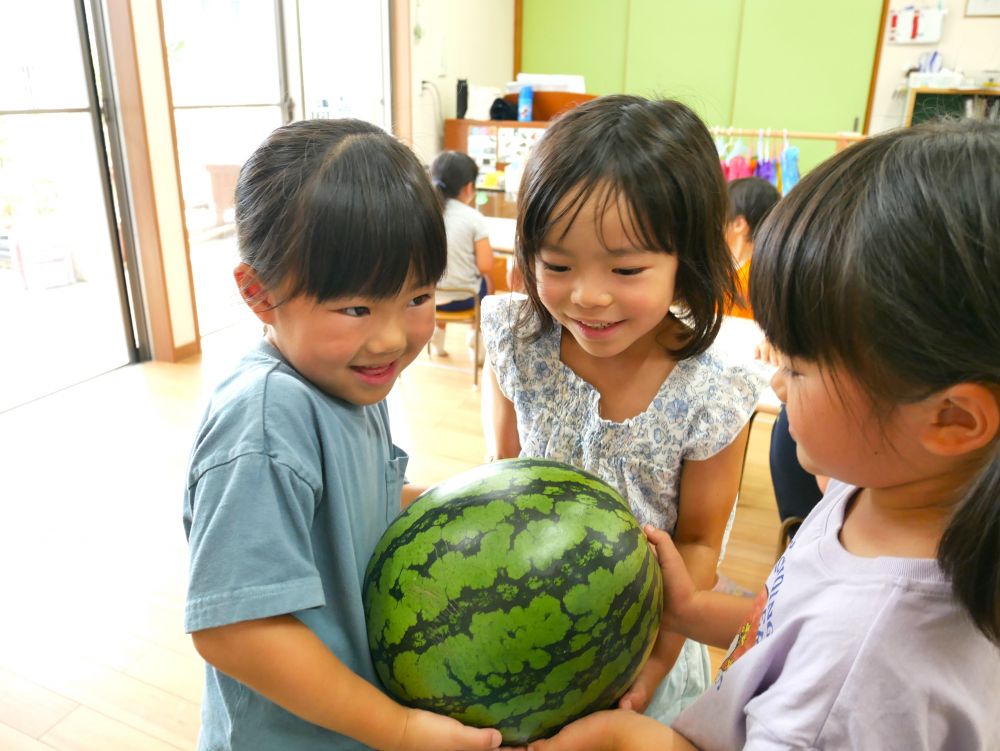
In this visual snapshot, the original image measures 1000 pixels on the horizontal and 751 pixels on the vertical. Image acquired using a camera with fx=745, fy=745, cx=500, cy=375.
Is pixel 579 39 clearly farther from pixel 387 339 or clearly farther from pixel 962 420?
pixel 962 420

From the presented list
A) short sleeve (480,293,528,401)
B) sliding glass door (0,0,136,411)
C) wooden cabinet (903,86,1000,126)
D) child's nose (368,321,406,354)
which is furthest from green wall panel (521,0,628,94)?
child's nose (368,321,406,354)

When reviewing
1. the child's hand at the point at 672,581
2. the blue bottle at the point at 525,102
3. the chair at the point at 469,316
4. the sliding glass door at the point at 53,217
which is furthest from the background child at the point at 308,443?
the blue bottle at the point at 525,102

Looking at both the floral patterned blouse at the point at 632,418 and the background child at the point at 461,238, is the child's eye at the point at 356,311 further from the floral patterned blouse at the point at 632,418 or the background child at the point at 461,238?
the background child at the point at 461,238

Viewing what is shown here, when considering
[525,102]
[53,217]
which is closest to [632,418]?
[53,217]

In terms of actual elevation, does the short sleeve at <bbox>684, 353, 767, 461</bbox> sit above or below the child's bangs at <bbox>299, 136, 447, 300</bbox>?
below

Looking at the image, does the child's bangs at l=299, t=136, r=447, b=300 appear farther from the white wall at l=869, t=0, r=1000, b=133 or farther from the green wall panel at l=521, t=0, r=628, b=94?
the green wall panel at l=521, t=0, r=628, b=94

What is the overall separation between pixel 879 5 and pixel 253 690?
8434mm

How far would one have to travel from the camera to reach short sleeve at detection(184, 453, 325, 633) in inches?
29.8

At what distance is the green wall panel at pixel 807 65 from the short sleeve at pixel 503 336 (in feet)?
22.8

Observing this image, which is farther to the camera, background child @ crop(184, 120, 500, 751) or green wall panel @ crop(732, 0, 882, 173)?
green wall panel @ crop(732, 0, 882, 173)

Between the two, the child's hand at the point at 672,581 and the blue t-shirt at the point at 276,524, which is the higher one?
the blue t-shirt at the point at 276,524

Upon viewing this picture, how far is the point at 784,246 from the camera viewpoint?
0.72 m

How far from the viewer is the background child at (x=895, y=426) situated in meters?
0.62

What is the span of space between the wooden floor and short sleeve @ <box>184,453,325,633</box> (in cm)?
103
